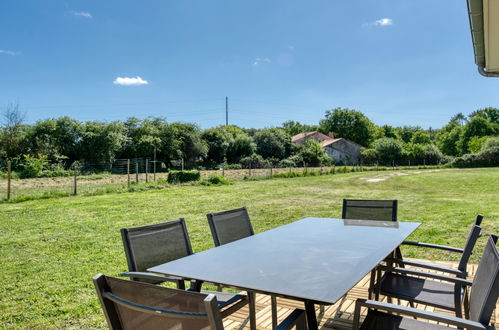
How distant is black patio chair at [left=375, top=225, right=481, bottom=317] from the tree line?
59.7ft

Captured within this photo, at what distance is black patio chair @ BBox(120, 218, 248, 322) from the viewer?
2.10 meters

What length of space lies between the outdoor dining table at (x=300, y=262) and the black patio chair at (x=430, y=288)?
29 cm

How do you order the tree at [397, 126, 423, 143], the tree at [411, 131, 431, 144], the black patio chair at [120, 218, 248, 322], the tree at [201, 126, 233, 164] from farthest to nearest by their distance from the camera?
the tree at [397, 126, 423, 143], the tree at [411, 131, 431, 144], the tree at [201, 126, 233, 164], the black patio chair at [120, 218, 248, 322]

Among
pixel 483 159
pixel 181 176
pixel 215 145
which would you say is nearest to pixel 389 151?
pixel 483 159

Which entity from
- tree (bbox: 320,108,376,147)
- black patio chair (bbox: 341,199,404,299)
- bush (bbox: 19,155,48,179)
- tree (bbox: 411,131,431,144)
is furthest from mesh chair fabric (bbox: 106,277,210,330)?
tree (bbox: 411,131,431,144)

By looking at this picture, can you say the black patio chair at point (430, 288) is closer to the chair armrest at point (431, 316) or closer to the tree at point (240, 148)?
the chair armrest at point (431, 316)

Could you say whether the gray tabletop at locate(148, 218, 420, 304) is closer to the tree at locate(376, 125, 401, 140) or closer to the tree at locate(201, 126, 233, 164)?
the tree at locate(201, 126, 233, 164)

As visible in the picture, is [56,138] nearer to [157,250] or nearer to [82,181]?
[82,181]

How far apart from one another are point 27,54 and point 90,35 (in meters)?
14.5

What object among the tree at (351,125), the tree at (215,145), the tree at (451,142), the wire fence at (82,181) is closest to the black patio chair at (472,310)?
the wire fence at (82,181)

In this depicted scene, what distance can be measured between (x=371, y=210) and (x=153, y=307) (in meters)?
2.94

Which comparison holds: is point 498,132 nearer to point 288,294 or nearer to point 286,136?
point 286,136

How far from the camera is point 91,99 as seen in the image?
72312 millimetres

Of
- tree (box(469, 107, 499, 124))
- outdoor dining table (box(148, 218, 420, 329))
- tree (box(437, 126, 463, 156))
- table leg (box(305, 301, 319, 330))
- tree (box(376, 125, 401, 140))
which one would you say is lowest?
table leg (box(305, 301, 319, 330))
